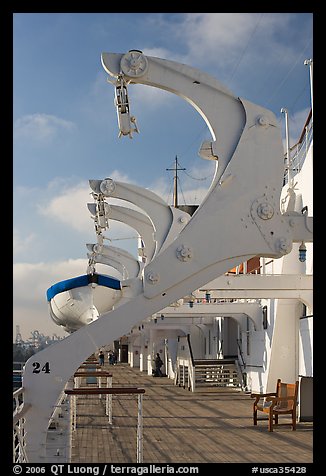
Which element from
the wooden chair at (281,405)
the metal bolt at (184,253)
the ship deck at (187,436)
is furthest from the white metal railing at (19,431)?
the wooden chair at (281,405)

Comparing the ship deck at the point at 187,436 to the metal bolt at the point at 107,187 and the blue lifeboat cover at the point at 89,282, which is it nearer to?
the blue lifeboat cover at the point at 89,282

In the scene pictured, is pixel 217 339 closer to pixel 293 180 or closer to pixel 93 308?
pixel 293 180

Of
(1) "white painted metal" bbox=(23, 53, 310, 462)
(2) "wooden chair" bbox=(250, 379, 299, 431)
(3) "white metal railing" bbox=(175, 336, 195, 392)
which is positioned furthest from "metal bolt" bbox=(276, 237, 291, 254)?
(3) "white metal railing" bbox=(175, 336, 195, 392)

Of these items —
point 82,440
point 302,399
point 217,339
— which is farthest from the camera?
point 217,339

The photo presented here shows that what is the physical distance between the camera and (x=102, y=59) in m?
5.88

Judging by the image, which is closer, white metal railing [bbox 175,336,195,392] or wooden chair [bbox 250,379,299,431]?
wooden chair [bbox 250,379,299,431]

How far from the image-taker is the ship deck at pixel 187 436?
723 cm

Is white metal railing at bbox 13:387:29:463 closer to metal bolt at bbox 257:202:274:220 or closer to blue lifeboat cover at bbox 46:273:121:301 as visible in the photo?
metal bolt at bbox 257:202:274:220

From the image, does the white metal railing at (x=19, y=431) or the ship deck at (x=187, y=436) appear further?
the ship deck at (x=187, y=436)

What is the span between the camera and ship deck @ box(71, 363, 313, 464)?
23.7 ft

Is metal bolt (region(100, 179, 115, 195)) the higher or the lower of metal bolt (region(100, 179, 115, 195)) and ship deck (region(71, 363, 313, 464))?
the higher

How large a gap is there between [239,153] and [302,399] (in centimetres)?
568
